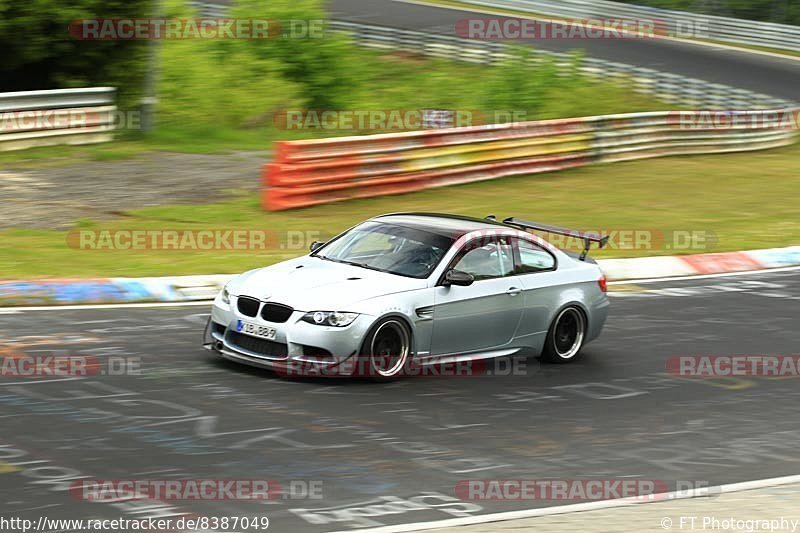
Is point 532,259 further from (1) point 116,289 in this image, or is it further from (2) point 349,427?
(1) point 116,289

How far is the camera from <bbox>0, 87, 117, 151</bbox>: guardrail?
70.1ft

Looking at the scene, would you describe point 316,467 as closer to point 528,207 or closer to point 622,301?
point 622,301

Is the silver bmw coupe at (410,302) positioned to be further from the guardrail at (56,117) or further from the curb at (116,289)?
the guardrail at (56,117)

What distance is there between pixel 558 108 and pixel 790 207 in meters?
13.6

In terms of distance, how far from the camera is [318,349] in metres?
10.0

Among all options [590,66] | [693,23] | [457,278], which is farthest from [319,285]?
[693,23]

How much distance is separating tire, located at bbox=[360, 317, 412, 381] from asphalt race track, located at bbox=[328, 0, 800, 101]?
3095 centimetres

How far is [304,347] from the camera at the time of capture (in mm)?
10023

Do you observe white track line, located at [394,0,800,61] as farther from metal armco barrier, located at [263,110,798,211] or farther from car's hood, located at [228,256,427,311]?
car's hood, located at [228,256,427,311]

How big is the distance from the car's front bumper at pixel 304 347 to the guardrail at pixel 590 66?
23642 mm

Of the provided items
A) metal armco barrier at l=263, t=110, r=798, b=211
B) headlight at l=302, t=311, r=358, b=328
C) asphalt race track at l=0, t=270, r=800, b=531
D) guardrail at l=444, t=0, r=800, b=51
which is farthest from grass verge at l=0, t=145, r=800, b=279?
guardrail at l=444, t=0, r=800, b=51

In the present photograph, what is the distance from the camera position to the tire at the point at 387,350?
10.1 metres

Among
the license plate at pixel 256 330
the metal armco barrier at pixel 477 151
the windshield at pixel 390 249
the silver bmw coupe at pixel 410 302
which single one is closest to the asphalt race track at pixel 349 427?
the silver bmw coupe at pixel 410 302

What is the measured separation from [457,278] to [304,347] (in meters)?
1.61
